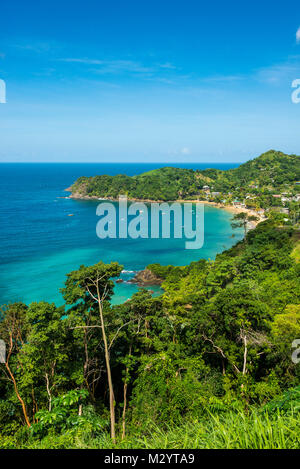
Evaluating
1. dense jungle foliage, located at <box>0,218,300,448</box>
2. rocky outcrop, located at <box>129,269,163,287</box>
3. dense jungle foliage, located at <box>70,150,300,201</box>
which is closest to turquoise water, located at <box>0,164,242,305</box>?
rocky outcrop, located at <box>129,269,163,287</box>

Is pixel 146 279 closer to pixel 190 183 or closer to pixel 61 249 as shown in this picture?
pixel 61 249

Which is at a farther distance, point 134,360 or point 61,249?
point 61,249

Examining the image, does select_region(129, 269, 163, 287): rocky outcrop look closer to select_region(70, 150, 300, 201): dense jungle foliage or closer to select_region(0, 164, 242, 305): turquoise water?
select_region(0, 164, 242, 305): turquoise water

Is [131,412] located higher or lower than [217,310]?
lower

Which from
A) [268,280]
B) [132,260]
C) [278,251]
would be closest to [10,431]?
[268,280]

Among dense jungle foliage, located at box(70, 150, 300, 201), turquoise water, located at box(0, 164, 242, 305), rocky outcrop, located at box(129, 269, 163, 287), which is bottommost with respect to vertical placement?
rocky outcrop, located at box(129, 269, 163, 287)

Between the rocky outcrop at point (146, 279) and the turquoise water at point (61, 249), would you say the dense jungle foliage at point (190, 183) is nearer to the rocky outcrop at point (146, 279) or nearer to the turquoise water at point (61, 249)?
the turquoise water at point (61, 249)

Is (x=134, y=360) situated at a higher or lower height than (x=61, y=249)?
lower

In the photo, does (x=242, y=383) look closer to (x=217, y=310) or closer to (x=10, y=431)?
(x=217, y=310)

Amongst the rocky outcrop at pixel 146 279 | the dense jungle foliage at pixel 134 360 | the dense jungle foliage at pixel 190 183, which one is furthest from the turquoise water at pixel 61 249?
the dense jungle foliage at pixel 190 183

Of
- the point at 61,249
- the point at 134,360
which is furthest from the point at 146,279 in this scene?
the point at 134,360
